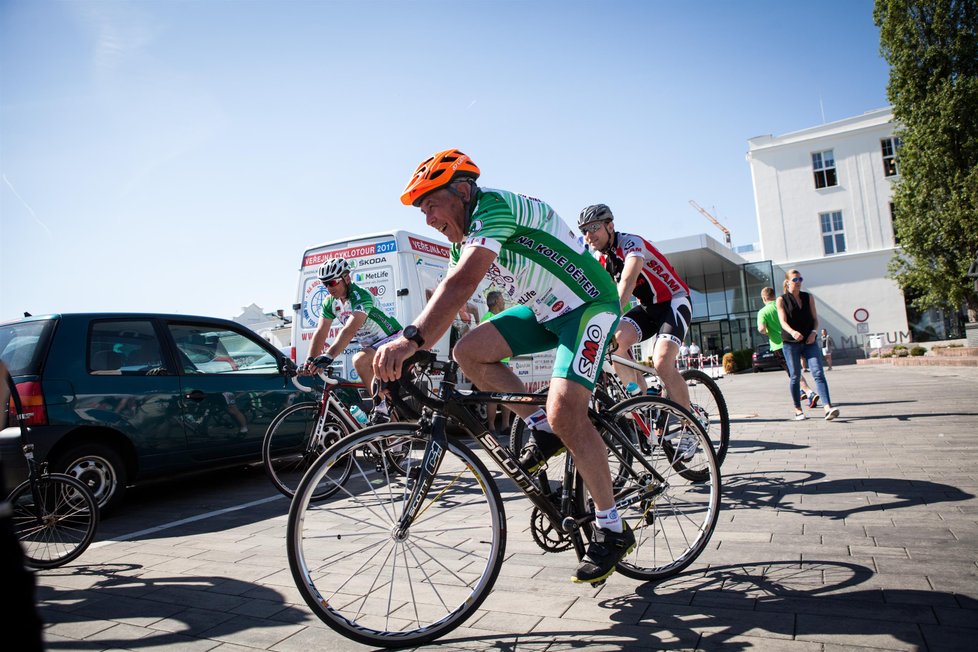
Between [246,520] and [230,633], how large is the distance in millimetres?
2332

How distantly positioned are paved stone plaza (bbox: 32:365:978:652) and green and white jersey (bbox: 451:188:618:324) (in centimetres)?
135

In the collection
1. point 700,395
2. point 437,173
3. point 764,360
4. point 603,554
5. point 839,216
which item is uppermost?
point 839,216

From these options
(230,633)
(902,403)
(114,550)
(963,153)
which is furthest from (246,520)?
(963,153)

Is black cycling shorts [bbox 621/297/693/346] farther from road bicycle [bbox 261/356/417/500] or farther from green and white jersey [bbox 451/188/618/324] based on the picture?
green and white jersey [bbox 451/188/618/324]

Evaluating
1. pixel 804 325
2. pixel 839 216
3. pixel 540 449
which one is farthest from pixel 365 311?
pixel 839 216

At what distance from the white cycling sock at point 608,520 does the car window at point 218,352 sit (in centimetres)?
461

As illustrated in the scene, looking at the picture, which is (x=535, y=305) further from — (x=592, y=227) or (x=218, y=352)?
(x=218, y=352)

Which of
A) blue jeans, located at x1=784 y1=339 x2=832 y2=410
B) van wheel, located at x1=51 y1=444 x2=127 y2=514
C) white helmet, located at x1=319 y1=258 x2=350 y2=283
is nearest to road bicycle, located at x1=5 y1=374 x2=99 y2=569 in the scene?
van wheel, located at x1=51 y1=444 x2=127 y2=514

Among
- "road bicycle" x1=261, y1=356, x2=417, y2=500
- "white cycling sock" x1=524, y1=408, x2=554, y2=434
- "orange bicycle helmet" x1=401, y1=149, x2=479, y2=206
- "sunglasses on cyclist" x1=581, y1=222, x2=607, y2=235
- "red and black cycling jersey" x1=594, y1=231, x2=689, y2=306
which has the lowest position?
"road bicycle" x1=261, y1=356, x2=417, y2=500

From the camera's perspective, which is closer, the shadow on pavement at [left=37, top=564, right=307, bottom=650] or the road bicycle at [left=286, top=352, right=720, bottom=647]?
the road bicycle at [left=286, top=352, right=720, bottom=647]

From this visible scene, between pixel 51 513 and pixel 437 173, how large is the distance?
11.1 ft

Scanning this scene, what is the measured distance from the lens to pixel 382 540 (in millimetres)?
2561

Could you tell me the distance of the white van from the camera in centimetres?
872

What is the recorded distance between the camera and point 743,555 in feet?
10.3
